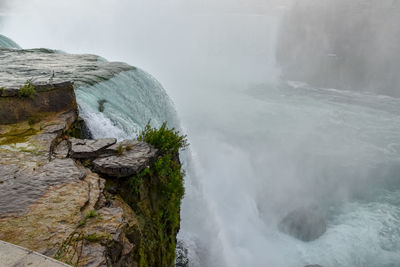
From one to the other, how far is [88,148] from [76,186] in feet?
3.11

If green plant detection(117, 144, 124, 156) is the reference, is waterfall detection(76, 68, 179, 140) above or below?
below

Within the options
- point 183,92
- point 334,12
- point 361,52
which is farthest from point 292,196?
point 334,12

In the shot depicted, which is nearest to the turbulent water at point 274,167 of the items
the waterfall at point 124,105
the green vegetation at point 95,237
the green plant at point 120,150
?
the waterfall at point 124,105

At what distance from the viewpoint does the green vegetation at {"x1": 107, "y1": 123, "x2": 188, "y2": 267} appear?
417 cm

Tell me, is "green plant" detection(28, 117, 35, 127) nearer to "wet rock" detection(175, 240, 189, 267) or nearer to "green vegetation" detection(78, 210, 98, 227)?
"green vegetation" detection(78, 210, 98, 227)

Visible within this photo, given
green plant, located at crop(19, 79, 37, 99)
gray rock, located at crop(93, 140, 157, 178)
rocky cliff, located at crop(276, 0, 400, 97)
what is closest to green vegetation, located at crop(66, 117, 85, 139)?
green plant, located at crop(19, 79, 37, 99)

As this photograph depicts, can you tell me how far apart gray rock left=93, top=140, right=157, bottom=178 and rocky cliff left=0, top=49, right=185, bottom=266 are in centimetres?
1

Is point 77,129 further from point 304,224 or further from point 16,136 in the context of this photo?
point 304,224

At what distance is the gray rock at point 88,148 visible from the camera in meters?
4.48

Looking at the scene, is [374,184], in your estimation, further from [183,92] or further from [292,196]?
[183,92]

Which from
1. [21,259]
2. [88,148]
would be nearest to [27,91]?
[88,148]

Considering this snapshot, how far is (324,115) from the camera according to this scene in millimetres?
26641

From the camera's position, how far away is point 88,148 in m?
4.61

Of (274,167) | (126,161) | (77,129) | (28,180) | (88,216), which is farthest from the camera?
(274,167)
